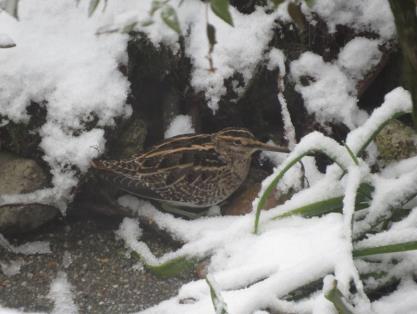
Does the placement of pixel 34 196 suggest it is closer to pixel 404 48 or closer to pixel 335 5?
pixel 335 5

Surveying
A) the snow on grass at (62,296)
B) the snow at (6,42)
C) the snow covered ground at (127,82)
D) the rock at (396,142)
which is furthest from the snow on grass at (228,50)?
the snow on grass at (62,296)

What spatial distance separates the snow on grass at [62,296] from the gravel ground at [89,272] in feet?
0.06

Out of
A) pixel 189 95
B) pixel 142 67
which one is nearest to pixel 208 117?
pixel 189 95

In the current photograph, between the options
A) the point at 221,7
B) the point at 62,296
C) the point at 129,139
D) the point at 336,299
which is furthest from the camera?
the point at 129,139

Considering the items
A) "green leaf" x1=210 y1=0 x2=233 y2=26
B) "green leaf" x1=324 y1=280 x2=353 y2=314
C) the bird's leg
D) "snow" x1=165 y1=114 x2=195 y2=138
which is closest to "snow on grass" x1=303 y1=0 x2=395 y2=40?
"snow" x1=165 y1=114 x2=195 y2=138

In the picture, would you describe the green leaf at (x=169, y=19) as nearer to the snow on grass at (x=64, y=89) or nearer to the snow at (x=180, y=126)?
the snow on grass at (x=64, y=89)

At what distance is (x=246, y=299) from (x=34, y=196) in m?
1.20

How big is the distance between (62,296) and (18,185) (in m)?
0.50

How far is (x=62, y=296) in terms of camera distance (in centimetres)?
272

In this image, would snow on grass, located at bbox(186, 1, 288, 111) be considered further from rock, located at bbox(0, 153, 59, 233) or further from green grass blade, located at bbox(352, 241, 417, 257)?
green grass blade, located at bbox(352, 241, 417, 257)

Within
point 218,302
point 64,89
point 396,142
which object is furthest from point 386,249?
point 64,89

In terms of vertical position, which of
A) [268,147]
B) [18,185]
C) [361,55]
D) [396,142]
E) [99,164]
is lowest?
[18,185]

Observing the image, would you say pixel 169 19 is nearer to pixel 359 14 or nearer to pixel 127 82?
pixel 127 82

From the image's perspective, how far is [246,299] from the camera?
2057 millimetres
